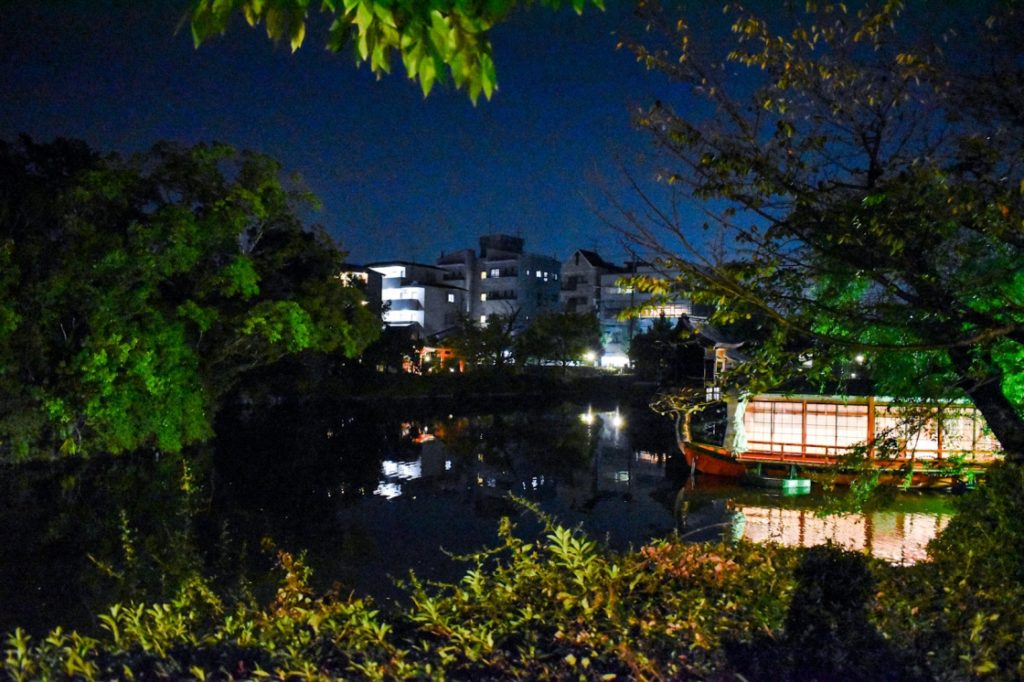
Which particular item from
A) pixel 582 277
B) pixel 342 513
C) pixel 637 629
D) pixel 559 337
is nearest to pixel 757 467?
pixel 342 513

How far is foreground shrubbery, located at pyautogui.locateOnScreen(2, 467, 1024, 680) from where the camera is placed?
4.06m

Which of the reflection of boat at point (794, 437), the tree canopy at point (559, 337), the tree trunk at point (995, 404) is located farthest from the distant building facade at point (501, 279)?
the tree trunk at point (995, 404)

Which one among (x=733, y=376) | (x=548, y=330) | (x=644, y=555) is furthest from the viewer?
(x=548, y=330)

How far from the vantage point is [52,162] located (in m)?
19.2

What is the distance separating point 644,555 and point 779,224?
9.08ft

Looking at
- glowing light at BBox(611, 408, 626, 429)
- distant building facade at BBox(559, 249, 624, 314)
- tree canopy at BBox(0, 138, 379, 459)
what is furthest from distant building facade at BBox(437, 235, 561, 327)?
tree canopy at BBox(0, 138, 379, 459)

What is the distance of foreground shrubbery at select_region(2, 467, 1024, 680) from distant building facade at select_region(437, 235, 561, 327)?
60765mm

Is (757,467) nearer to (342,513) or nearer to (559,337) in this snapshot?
(342,513)

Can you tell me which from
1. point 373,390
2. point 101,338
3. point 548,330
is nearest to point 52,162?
point 101,338

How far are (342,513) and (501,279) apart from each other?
5331 cm

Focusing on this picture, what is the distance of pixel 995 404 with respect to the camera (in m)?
6.29

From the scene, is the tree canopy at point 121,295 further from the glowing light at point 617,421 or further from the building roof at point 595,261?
the building roof at point 595,261

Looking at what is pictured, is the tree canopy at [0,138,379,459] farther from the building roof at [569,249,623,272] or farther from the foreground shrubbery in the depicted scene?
the building roof at [569,249,623,272]

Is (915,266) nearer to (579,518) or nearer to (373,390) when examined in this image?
(579,518)
